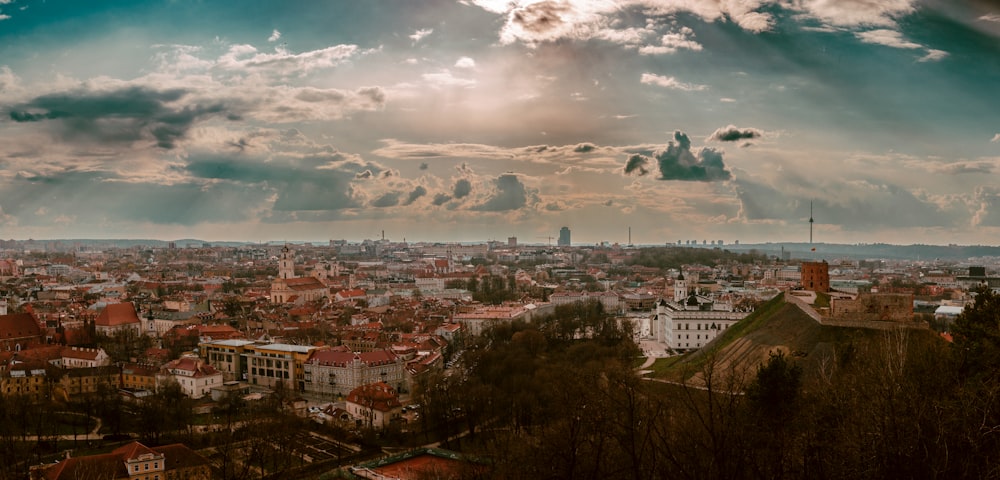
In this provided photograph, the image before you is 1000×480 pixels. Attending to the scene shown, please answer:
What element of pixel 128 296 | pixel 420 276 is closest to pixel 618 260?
pixel 420 276

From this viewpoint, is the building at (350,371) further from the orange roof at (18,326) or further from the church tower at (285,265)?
the church tower at (285,265)

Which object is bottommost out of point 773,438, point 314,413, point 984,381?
point 314,413

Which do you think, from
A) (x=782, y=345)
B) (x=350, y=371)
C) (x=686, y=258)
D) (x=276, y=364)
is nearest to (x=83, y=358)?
(x=276, y=364)

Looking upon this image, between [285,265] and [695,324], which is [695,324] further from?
[285,265]

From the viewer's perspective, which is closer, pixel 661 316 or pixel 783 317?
pixel 783 317

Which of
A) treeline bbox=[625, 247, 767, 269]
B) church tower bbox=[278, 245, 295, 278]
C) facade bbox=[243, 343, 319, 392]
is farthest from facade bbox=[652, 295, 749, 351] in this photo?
treeline bbox=[625, 247, 767, 269]

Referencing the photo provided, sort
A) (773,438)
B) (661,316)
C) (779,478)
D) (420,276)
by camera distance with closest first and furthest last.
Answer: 1. (779,478)
2. (773,438)
3. (661,316)
4. (420,276)

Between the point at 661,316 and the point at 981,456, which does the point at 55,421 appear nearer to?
the point at 981,456
